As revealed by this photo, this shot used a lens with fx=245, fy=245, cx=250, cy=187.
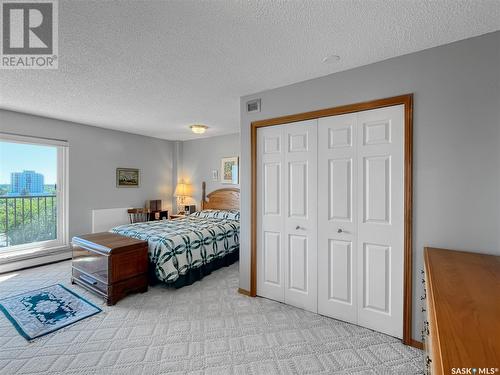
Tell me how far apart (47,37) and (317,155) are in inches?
94.8

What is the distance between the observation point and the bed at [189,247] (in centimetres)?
308

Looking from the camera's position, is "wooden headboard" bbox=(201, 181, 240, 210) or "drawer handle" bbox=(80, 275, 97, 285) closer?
"drawer handle" bbox=(80, 275, 97, 285)

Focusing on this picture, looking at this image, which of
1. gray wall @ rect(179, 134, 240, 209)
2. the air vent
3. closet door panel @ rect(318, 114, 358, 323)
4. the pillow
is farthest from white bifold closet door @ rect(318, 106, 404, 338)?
gray wall @ rect(179, 134, 240, 209)

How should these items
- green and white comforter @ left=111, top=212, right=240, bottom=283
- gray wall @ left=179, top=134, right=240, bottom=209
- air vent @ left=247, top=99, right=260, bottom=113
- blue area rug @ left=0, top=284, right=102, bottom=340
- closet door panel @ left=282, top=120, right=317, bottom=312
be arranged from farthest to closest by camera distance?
gray wall @ left=179, top=134, right=240, bottom=209 < green and white comforter @ left=111, top=212, right=240, bottom=283 < air vent @ left=247, top=99, right=260, bottom=113 < closet door panel @ left=282, top=120, right=317, bottom=312 < blue area rug @ left=0, top=284, right=102, bottom=340

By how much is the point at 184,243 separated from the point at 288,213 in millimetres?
1535

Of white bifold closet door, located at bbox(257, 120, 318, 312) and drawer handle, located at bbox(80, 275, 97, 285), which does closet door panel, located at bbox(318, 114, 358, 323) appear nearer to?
white bifold closet door, located at bbox(257, 120, 318, 312)

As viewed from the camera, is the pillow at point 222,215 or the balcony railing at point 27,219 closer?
→ the balcony railing at point 27,219

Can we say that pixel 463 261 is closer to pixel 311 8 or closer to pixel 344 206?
pixel 344 206

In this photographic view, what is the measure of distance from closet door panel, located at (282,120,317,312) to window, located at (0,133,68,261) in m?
3.98

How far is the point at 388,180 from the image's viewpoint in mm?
2121

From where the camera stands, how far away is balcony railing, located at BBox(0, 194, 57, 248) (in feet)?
12.4

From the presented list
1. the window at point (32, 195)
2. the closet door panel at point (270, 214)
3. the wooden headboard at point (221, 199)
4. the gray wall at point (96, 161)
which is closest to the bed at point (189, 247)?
the wooden headboard at point (221, 199)

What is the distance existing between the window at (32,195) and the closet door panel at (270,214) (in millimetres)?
3614

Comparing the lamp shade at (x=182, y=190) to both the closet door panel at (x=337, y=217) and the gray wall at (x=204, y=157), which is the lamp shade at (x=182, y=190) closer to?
the gray wall at (x=204, y=157)
